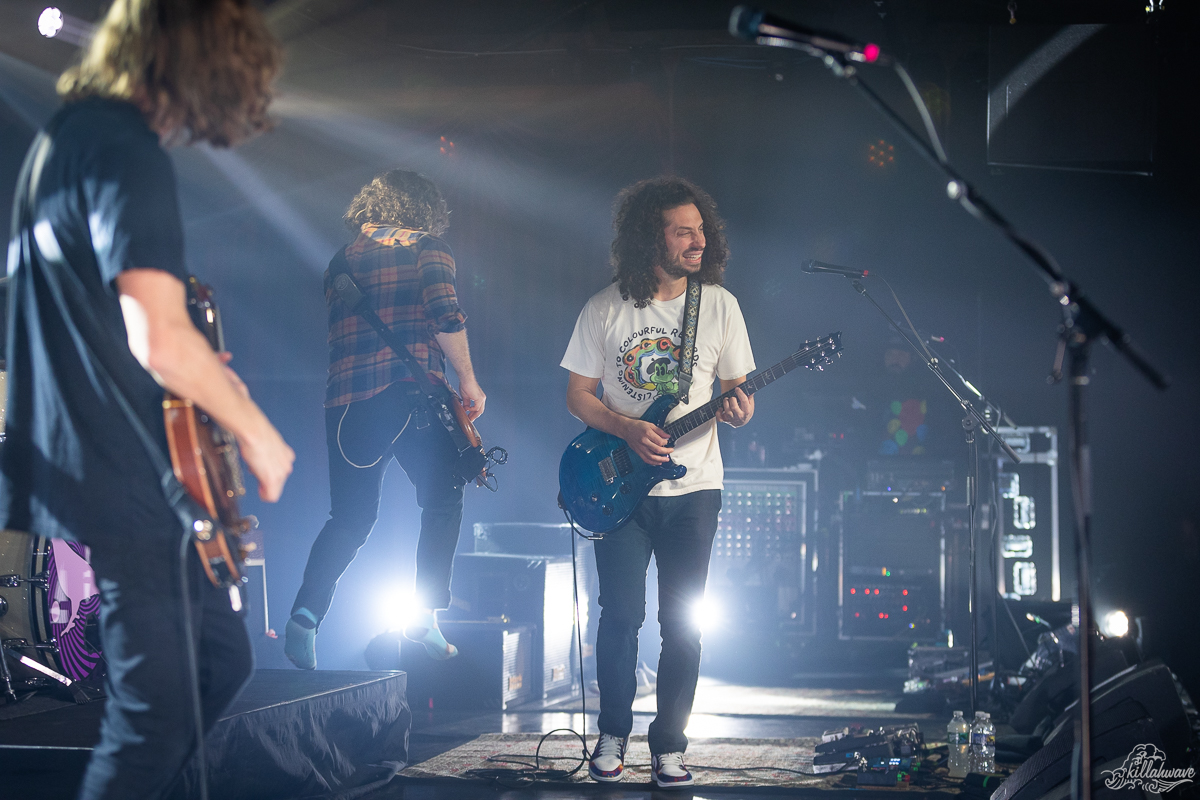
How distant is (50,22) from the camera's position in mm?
5043

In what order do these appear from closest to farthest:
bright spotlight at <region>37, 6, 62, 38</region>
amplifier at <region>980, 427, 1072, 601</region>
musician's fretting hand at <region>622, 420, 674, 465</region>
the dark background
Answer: musician's fretting hand at <region>622, 420, 674, 465</region> < bright spotlight at <region>37, 6, 62, 38</region> < the dark background < amplifier at <region>980, 427, 1072, 601</region>

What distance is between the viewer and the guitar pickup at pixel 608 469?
3.67 meters

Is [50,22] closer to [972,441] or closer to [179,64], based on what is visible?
[179,64]

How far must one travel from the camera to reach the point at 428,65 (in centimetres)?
717

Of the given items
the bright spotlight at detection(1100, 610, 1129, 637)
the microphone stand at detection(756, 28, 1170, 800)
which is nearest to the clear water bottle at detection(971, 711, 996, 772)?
the bright spotlight at detection(1100, 610, 1129, 637)

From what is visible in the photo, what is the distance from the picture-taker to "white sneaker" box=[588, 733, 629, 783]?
12.0 feet

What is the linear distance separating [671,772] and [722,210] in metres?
5.81

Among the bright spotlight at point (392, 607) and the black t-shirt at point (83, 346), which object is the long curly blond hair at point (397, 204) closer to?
the black t-shirt at point (83, 346)

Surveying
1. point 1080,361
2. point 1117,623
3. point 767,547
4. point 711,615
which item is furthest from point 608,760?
point 767,547

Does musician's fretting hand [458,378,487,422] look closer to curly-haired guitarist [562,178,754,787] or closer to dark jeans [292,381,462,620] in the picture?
dark jeans [292,381,462,620]

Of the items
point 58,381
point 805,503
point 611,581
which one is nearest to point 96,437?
point 58,381

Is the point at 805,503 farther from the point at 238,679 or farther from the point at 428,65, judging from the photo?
the point at 238,679

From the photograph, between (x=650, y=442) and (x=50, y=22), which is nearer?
(x=650, y=442)

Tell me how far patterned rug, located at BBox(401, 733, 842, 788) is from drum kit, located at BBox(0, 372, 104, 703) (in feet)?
4.93
